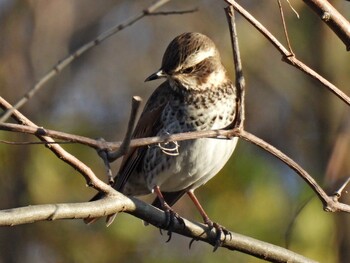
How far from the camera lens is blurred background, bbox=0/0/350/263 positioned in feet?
26.7

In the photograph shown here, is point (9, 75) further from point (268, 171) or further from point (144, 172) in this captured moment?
point (144, 172)

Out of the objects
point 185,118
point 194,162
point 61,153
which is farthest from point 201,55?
point 61,153

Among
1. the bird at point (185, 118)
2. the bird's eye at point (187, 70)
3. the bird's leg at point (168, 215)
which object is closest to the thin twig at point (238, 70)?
the bird's leg at point (168, 215)

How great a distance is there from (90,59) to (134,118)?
25.9 feet

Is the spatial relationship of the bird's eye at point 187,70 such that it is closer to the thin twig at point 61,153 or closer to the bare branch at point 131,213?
the bare branch at point 131,213

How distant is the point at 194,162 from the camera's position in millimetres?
6109

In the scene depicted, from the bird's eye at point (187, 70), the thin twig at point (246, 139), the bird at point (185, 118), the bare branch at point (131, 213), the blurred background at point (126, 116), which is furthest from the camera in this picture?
the blurred background at point (126, 116)

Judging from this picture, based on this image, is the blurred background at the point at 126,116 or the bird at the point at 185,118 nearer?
the bird at the point at 185,118

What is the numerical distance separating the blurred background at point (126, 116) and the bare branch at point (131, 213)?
259cm

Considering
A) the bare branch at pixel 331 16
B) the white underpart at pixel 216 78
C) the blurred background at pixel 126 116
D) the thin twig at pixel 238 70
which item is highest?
the bare branch at pixel 331 16

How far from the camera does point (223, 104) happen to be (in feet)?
19.8

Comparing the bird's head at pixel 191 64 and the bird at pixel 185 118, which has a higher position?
the bird's head at pixel 191 64

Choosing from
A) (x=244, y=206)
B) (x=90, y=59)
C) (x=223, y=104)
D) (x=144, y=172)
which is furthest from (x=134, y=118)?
(x=90, y=59)

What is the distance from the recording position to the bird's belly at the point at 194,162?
6.04 metres
